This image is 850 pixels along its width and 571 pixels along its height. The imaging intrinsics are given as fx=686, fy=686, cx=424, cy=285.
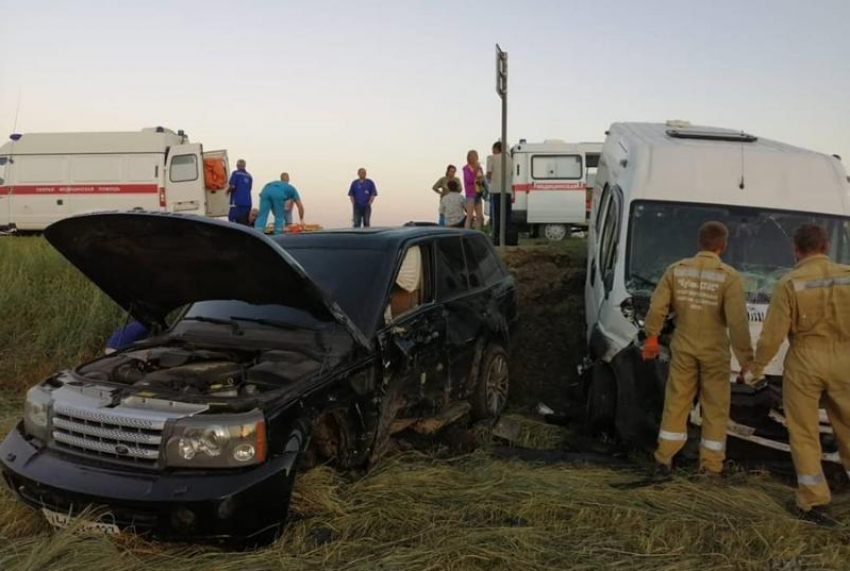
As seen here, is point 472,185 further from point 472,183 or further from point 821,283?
point 821,283

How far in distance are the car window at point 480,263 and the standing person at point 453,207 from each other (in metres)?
5.52

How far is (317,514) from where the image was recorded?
3.63 metres

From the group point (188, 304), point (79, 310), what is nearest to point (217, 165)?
point (79, 310)

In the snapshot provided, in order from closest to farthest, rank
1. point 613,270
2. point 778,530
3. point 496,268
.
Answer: point 778,530
point 613,270
point 496,268

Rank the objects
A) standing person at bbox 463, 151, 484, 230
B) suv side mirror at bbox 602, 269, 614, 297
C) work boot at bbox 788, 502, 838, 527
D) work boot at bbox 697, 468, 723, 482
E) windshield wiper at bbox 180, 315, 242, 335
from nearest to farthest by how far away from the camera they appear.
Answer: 1. work boot at bbox 788, 502, 838, 527
2. windshield wiper at bbox 180, 315, 242, 335
3. work boot at bbox 697, 468, 723, 482
4. suv side mirror at bbox 602, 269, 614, 297
5. standing person at bbox 463, 151, 484, 230

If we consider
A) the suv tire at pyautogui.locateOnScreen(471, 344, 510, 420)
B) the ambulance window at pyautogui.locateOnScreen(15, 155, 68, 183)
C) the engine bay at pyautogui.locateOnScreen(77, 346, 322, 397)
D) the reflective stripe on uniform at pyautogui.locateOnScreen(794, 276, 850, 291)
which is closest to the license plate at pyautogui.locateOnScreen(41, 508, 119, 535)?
the engine bay at pyautogui.locateOnScreen(77, 346, 322, 397)

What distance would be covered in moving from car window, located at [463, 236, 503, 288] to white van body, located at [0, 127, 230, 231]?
1363cm

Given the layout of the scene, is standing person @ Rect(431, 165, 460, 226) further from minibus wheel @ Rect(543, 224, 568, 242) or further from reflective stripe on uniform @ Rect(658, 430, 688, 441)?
reflective stripe on uniform @ Rect(658, 430, 688, 441)

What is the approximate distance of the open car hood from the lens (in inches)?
150

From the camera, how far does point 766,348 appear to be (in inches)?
167

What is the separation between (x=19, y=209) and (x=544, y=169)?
1476 cm

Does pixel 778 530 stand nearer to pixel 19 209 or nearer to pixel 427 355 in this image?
pixel 427 355

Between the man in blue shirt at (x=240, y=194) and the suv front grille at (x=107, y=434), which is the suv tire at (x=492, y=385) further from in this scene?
the man in blue shirt at (x=240, y=194)

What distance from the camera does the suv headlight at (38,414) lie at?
3646mm
